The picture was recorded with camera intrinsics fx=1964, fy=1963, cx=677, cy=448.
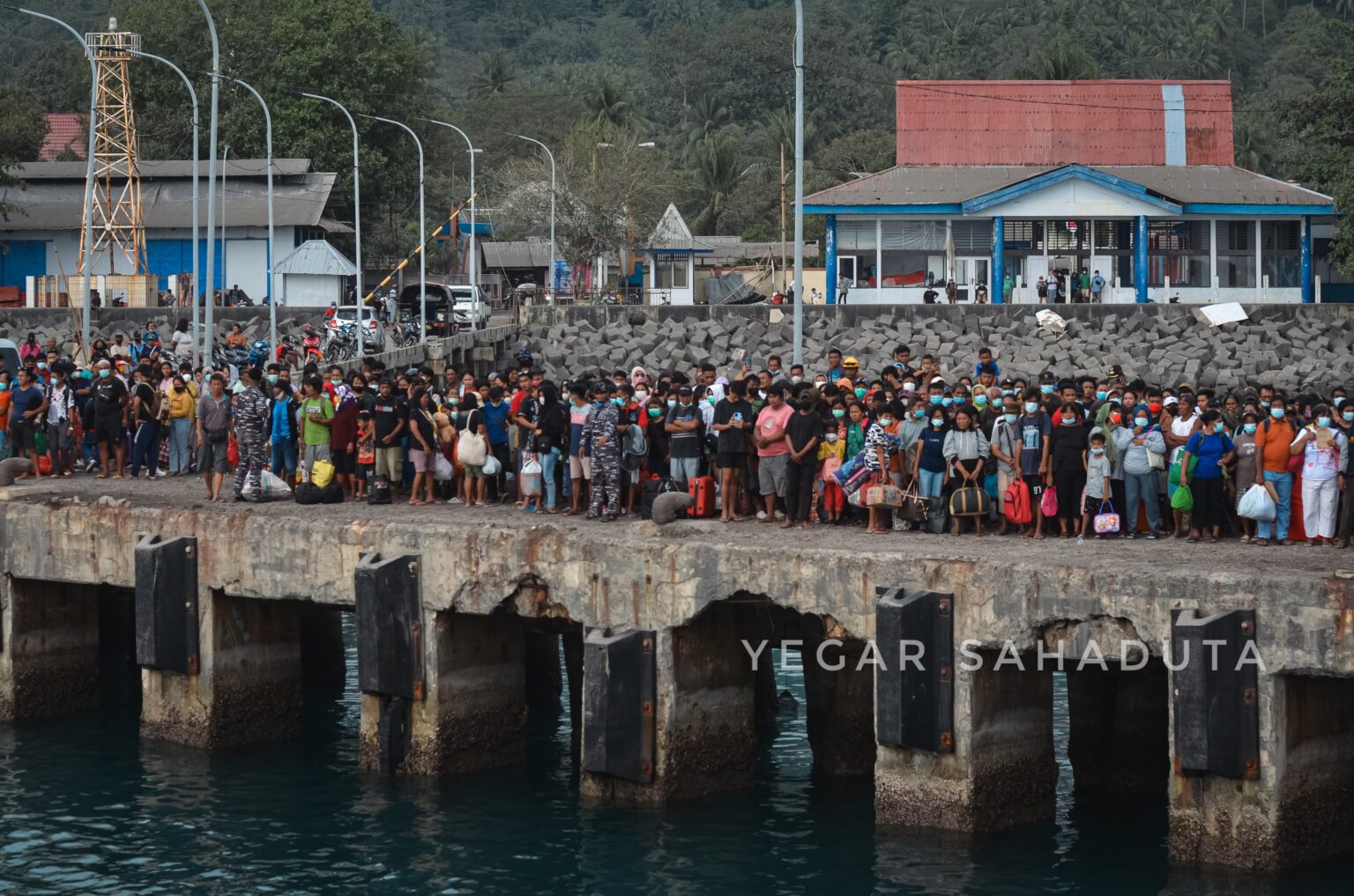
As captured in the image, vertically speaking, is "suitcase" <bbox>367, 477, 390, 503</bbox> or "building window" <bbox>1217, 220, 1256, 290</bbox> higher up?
"building window" <bbox>1217, 220, 1256, 290</bbox>

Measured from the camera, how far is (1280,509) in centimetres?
2005

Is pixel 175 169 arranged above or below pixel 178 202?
above

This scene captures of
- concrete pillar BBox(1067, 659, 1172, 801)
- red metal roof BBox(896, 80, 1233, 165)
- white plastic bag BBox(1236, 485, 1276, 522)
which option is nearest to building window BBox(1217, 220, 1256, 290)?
red metal roof BBox(896, 80, 1233, 165)

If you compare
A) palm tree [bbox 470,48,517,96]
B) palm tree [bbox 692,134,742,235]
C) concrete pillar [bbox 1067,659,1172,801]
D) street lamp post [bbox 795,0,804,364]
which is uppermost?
palm tree [bbox 470,48,517,96]

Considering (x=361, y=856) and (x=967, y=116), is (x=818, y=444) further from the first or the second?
(x=967, y=116)

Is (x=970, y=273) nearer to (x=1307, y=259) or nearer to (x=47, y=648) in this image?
(x=1307, y=259)

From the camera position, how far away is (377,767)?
22.4 m

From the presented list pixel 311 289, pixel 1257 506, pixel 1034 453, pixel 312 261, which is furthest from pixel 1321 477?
pixel 311 289

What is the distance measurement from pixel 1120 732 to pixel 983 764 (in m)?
3.61

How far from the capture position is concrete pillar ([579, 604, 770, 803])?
65.9 ft

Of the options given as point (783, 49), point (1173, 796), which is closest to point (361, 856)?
point (1173, 796)

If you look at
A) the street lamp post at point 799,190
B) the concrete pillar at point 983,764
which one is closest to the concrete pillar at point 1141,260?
the street lamp post at point 799,190

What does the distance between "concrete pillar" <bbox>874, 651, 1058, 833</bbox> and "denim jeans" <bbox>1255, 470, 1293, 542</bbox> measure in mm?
2810

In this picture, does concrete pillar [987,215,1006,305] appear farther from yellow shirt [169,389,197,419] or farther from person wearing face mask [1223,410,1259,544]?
person wearing face mask [1223,410,1259,544]
